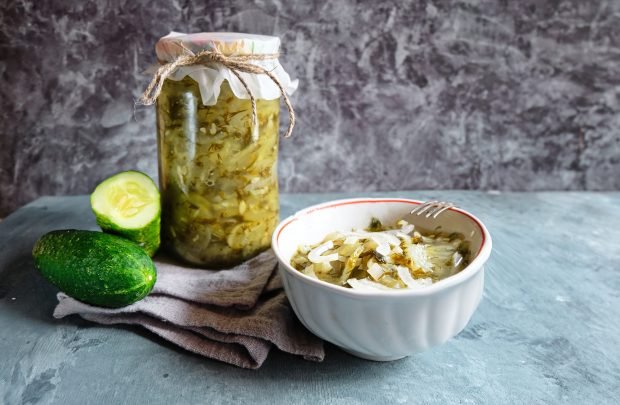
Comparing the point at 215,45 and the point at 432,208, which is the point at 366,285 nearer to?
the point at 432,208

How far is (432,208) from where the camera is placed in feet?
3.12

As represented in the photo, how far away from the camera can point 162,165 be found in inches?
42.4

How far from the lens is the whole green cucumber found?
845 mm

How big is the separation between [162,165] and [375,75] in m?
0.61

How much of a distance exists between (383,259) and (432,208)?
187 mm

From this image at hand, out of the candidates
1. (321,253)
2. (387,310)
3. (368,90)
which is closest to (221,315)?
(321,253)

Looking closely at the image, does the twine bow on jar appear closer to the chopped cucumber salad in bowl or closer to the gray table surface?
the chopped cucumber salad in bowl

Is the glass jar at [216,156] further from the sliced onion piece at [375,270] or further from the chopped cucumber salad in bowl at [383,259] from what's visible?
the sliced onion piece at [375,270]

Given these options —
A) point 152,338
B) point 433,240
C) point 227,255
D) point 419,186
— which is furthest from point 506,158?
point 152,338

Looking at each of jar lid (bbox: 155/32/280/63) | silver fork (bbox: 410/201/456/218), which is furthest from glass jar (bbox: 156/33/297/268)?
silver fork (bbox: 410/201/456/218)

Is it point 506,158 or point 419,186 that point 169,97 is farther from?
point 506,158

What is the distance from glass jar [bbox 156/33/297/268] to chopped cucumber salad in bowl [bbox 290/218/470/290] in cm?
19

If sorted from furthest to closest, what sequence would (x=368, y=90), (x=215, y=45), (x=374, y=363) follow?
(x=368, y=90), (x=215, y=45), (x=374, y=363)

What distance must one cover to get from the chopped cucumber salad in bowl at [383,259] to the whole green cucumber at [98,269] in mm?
228
